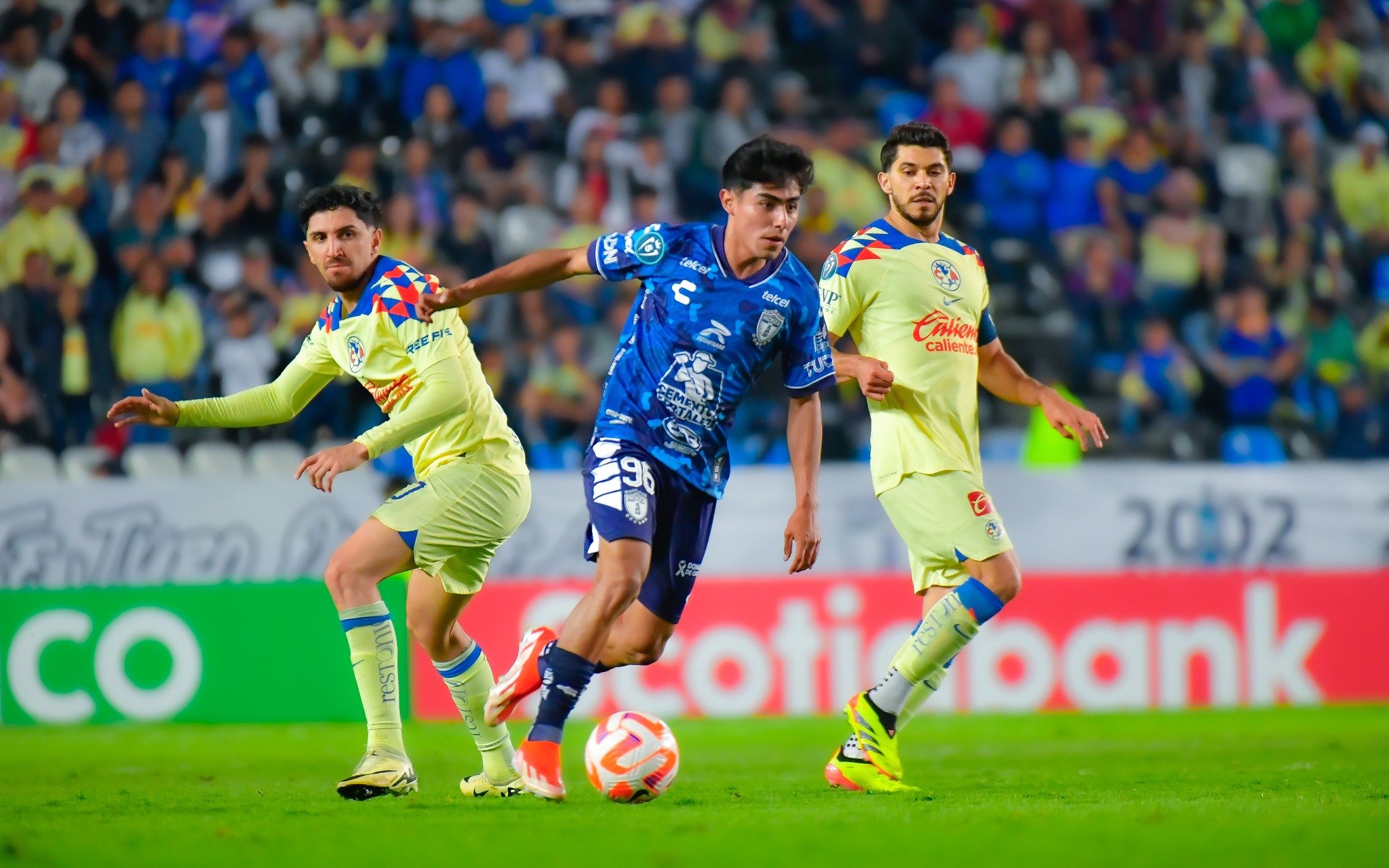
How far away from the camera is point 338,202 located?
5797 mm

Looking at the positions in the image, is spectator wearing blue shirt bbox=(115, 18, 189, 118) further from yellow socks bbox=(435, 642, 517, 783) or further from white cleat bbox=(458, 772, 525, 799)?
white cleat bbox=(458, 772, 525, 799)

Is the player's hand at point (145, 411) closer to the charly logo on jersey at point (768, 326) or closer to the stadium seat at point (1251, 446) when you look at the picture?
the charly logo on jersey at point (768, 326)

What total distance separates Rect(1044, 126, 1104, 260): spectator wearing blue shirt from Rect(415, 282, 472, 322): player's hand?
30.5 feet

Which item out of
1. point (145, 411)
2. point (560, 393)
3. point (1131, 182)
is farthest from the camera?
point (1131, 182)

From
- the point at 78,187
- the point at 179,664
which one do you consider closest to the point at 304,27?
the point at 78,187

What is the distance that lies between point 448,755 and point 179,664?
8.87 ft

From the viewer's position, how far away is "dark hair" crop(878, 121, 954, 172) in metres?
6.10

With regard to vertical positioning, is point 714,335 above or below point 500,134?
below

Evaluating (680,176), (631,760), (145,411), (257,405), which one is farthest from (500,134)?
(631,760)

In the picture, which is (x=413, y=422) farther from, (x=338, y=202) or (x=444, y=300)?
(x=338, y=202)

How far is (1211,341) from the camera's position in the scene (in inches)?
515

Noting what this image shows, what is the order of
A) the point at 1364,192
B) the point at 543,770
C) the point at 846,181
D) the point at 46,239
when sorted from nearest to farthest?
1. the point at 543,770
2. the point at 46,239
3. the point at 846,181
4. the point at 1364,192

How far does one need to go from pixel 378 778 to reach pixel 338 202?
217 cm

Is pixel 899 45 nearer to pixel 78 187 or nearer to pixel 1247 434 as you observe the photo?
pixel 1247 434
